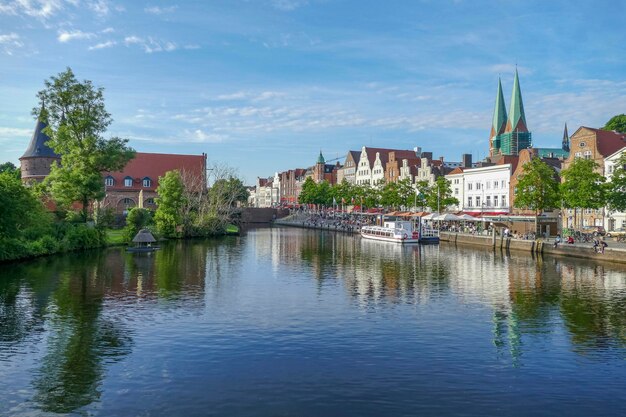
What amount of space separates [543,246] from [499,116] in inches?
3355

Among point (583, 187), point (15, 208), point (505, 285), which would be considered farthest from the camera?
point (583, 187)

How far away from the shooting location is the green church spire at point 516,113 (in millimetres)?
131000

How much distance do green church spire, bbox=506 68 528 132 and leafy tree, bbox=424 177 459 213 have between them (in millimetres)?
37833

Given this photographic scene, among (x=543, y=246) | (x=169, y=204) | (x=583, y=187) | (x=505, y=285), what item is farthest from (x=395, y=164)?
(x=505, y=285)

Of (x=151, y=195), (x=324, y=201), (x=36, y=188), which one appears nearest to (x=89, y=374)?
(x=36, y=188)

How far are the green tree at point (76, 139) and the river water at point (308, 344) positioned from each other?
72.5 feet

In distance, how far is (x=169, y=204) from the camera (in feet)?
272

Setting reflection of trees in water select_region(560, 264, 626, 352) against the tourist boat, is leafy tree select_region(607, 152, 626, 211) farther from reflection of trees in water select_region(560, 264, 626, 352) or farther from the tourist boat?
the tourist boat

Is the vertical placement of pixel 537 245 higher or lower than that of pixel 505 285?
higher

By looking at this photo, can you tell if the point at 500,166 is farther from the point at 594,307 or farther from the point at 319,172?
the point at 319,172

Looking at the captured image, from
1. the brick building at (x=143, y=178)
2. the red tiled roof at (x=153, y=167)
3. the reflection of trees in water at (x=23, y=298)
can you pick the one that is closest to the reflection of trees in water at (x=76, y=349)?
the reflection of trees in water at (x=23, y=298)

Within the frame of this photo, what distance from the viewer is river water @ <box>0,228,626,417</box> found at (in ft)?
54.2

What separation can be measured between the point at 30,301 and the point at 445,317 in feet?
74.1

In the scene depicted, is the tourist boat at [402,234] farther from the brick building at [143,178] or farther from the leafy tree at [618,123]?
the leafy tree at [618,123]
